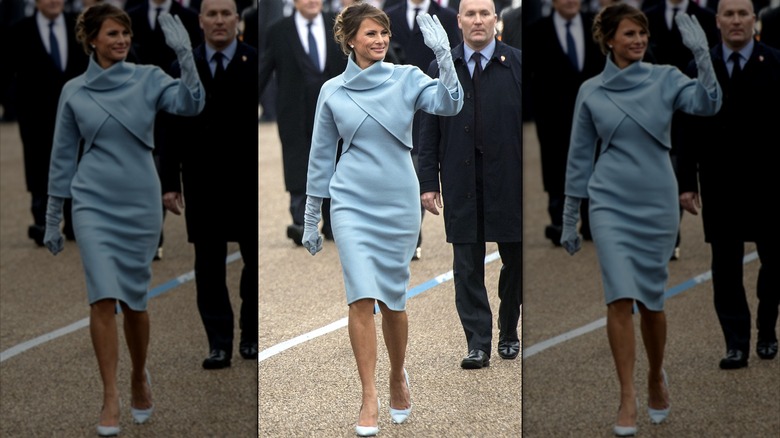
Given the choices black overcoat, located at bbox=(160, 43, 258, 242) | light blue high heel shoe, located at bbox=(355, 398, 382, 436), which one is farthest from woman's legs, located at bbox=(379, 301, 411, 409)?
black overcoat, located at bbox=(160, 43, 258, 242)

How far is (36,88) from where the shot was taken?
18.0 feet

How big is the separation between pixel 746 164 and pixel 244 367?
1918 mm

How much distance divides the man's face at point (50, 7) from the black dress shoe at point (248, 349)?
4.48 ft

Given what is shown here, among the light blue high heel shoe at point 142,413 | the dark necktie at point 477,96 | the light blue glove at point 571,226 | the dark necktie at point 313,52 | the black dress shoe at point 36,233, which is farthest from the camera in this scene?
the black dress shoe at point 36,233

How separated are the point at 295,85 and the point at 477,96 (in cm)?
93

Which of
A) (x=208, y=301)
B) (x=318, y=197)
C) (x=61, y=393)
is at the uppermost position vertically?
(x=318, y=197)

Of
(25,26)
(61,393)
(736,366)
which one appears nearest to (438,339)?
(736,366)

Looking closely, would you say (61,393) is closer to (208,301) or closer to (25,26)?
(208,301)

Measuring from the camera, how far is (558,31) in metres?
5.04

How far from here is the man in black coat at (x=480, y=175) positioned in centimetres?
516

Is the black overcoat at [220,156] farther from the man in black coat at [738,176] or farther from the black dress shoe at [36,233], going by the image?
the man in black coat at [738,176]

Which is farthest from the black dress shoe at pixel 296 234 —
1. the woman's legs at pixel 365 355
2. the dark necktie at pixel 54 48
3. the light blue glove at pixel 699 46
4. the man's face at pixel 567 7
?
the light blue glove at pixel 699 46

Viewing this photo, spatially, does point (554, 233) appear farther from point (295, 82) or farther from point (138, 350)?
point (138, 350)

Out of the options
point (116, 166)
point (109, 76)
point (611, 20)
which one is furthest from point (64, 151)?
point (611, 20)
